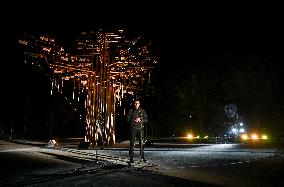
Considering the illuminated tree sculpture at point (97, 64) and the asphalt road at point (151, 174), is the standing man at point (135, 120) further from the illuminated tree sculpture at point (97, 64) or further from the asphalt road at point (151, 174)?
the illuminated tree sculpture at point (97, 64)

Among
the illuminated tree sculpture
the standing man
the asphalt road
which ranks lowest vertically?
the asphalt road

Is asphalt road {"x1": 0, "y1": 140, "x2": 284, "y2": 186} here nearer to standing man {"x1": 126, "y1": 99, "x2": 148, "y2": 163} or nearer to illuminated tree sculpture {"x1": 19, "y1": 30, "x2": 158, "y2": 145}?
standing man {"x1": 126, "y1": 99, "x2": 148, "y2": 163}

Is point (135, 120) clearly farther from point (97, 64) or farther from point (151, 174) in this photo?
point (97, 64)

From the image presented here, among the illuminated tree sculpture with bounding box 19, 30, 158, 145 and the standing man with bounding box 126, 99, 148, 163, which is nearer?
the standing man with bounding box 126, 99, 148, 163

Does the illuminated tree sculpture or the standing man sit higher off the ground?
the illuminated tree sculpture

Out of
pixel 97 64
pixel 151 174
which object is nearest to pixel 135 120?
pixel 151 174

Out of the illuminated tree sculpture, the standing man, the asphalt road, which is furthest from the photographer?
the illuminated tree sculpture

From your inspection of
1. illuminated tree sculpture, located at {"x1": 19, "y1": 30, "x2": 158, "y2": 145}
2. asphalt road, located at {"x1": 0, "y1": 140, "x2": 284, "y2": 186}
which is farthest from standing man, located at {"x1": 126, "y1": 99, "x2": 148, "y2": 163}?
illuminated tree sculpture, located at {"x1": 19, "y1": 30, "x2": 158, "y2": 145}

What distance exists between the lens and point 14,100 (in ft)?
131

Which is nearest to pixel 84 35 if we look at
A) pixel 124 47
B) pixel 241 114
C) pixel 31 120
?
pixel 124 47

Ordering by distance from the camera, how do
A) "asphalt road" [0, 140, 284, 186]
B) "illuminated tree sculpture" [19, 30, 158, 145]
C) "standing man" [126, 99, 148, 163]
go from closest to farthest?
1. "asphalt road" [0, 140, 284, 186]
2. "standing man" [126, 99, 148, 163]
3. "illuminated tree sculpture" [19, 30, 158, 145]

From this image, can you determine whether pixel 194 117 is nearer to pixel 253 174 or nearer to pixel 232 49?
pixel 232 49

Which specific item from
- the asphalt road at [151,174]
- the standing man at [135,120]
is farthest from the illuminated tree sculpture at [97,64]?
the asphalt road at [151,174]

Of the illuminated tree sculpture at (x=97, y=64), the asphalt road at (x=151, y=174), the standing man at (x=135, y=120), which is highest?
the illuminated tree sculpture at (x=97, y=64)
